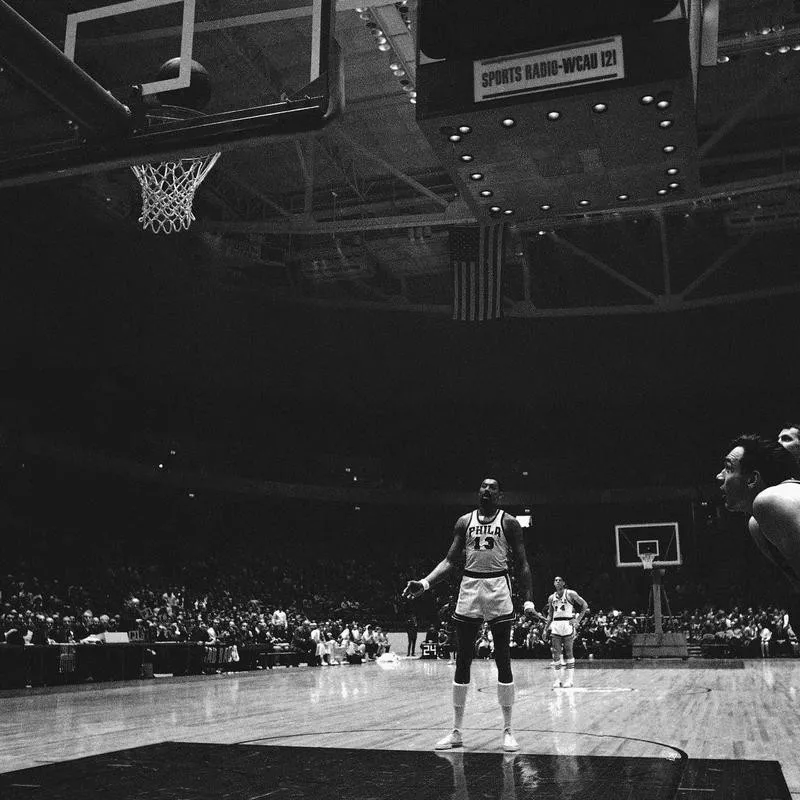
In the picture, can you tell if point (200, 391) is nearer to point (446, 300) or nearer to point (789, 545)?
point (446, 300)

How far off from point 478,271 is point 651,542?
9.18 meters

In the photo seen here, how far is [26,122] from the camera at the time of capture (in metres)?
13.4

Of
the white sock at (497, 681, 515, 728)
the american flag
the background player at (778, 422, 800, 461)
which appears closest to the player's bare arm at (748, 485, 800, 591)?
the background player at (778, 422, 800, 461)

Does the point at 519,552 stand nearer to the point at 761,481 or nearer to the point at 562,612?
the point at 761,481

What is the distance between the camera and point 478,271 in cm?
1992

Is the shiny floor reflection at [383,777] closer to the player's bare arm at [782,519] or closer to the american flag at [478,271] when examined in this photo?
the player's bare arm at [782,519]

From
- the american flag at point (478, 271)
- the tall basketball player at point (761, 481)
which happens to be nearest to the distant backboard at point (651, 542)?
the american flag at point (478, 271)

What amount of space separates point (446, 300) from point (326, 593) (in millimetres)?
10859

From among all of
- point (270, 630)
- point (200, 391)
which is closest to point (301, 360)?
point (200, 391)

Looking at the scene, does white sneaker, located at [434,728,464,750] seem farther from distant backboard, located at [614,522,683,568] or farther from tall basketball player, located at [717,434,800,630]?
distant backboard, located at [614,522,683,568]

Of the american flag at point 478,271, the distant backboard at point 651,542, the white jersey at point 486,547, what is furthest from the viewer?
the distant backboard at point 651,542

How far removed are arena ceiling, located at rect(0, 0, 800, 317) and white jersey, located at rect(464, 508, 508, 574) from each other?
8410mm

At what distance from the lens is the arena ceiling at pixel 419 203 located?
1675cm

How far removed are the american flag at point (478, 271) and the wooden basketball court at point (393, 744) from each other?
30.5 ft
